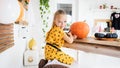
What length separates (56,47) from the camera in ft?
5.77

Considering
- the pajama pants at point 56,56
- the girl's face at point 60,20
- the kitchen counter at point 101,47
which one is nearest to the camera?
the kitchen counter at point 101,47

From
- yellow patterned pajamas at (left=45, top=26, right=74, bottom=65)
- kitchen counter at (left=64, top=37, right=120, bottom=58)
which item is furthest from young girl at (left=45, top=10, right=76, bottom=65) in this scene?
kitchen counter at (left=64, top=37, right=120, bottom=58)

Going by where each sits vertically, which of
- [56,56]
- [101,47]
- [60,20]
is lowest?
[56,56]

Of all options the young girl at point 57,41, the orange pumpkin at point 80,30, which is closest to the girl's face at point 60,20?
the young girl at point 57,41

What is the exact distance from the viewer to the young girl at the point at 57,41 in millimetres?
1676

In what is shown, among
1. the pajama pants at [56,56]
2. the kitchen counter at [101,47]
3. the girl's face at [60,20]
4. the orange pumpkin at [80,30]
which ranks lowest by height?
the pajama pants at [56,56]

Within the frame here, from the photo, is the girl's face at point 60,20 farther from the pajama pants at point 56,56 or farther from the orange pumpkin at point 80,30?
the pajama pants at point 56,56

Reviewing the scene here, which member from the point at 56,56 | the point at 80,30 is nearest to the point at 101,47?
the point at 56,56

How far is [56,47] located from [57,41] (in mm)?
67

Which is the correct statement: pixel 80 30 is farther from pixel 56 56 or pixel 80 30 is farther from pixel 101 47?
pixel 101 47

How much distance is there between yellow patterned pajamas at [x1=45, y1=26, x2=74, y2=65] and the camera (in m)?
1.67

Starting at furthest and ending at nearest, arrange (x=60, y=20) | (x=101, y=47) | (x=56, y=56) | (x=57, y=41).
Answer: (x=60, y=20), (x=57, y=41), (x=56, y=56), (x=101, y=47)

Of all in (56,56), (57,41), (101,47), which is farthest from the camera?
(57,41)

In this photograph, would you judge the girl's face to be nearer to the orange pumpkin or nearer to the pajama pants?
the orange pumpkin
